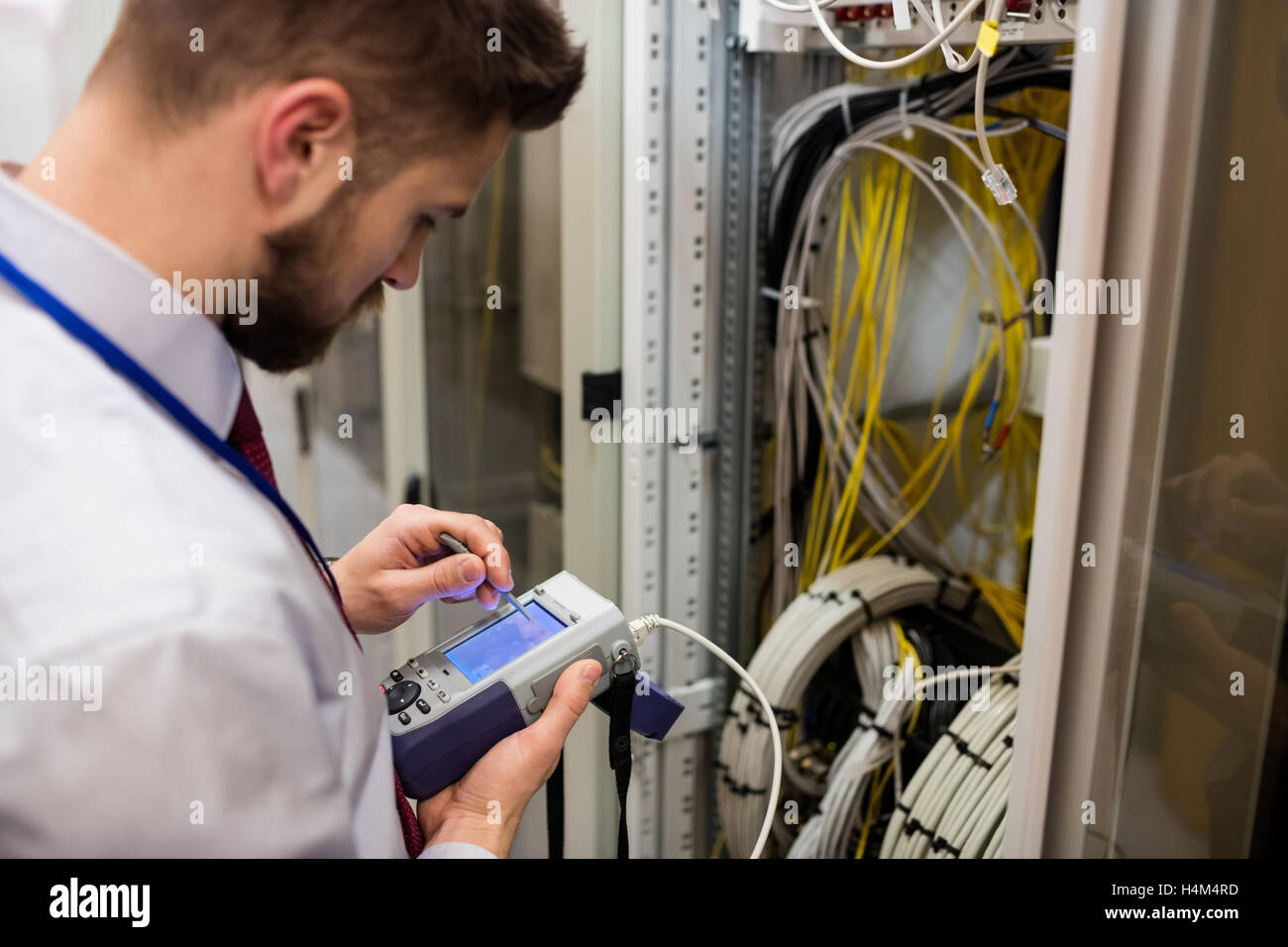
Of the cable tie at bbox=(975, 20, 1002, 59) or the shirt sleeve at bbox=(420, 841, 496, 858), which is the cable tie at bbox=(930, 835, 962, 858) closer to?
the shirt sleeve at bbox=(420, 841, 496, 858)

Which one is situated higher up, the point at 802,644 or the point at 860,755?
the point at 802,644

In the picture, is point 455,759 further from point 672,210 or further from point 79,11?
point 79,11

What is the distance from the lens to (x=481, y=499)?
2117 millimetres

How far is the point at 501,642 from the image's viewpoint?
96 centimetres

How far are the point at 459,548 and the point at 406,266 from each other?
31 cm

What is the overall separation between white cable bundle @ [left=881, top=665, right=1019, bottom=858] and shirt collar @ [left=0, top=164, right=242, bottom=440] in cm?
98

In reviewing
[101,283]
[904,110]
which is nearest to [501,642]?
[101,283]

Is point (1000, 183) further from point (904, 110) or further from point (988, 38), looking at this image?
point (904, 110)

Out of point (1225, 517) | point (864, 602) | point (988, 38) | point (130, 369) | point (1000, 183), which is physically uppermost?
point (988, 38)

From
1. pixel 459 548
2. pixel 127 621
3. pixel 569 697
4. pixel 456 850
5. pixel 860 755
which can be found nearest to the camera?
pixel 127 621

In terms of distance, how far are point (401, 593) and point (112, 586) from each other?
454 mm

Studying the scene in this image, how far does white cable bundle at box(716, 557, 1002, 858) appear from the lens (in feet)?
4.78

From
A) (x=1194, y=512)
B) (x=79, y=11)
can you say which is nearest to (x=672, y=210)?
(x=1194, y=512)

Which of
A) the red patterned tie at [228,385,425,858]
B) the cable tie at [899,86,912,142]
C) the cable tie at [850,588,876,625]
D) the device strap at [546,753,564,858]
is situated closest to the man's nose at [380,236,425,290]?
the red patterned tie at [228,385,425,858]
